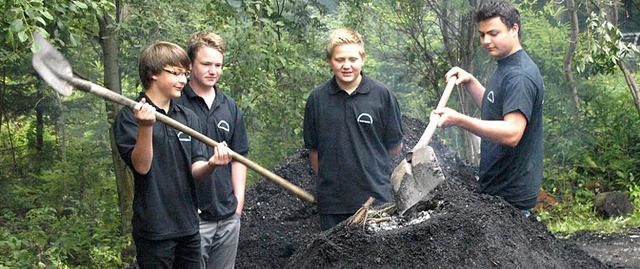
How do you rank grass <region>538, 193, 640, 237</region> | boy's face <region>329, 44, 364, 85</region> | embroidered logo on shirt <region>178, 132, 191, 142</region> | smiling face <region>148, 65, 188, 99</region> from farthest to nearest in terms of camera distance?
grass <region>538, 193, 640, 237</region> < boy's face <region>329, 44, 364, 85</region> < embroidered logo on shirt <region>178, 132, 191, 142</region> < smiling face <region>148, 65, 188, 99</region>

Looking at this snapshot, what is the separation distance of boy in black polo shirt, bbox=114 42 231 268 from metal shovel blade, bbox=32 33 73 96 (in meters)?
0.30

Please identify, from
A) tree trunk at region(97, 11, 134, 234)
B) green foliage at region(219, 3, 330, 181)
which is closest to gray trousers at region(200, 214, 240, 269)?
green foliage at region(219, 3, 330, 181)

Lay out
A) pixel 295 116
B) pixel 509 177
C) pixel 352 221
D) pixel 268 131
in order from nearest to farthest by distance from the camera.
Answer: pixel 352 221 < pixel 509 177 < pixel 295 116 < pixel 268 131

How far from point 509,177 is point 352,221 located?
3.27 feet

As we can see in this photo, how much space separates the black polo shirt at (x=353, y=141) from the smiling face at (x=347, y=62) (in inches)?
4.3

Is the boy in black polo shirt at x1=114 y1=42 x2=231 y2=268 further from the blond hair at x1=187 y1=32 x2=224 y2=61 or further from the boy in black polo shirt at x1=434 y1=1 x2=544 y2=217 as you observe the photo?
the boy in black polo shirt at x1=434 y1=1 x2=544 y2=217

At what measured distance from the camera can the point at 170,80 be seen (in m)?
4.01

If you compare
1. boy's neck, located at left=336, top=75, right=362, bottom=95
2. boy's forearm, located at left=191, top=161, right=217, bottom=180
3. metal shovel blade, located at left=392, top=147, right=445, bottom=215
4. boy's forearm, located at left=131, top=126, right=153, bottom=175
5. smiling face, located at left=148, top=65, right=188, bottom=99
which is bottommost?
metal shovel blade, located at left=392, top=147, right=445, bottom=215

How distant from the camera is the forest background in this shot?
27.2 ft

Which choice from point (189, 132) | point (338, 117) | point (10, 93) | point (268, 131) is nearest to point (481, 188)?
point (338, 117)

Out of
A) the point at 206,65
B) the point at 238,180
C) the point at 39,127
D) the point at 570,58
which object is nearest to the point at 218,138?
the point at 238,180

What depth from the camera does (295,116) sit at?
9.55 metres

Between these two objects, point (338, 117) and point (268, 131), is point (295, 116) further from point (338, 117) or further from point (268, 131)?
point (338, 117)

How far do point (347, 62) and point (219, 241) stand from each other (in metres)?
1.26
